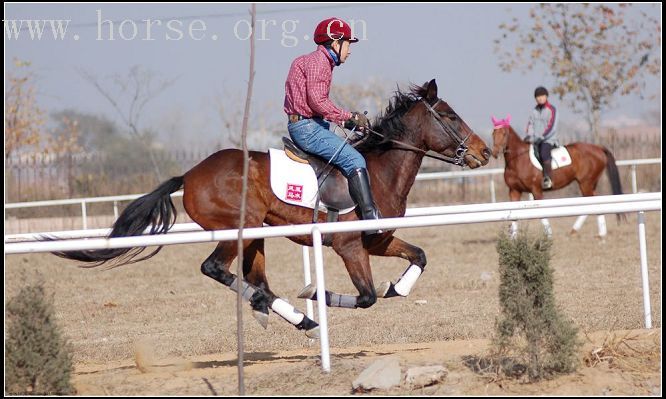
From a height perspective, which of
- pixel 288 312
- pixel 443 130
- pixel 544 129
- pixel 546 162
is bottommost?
pixel 288 312

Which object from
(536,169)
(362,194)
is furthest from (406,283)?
(536,169)

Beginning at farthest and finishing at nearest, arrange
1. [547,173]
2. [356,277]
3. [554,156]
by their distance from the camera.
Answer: [554,156]
[547,173]
[356,277]

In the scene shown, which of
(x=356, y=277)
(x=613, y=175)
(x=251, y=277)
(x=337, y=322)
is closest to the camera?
(x=356, y=277)

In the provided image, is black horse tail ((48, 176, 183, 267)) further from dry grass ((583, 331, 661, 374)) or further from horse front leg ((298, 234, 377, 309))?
dry grass ((583, 331, 661, 374))

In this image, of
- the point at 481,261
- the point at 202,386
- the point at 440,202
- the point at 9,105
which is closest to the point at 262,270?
the point at 202,386

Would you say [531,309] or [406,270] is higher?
[406,270]

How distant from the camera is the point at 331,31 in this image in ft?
27.0

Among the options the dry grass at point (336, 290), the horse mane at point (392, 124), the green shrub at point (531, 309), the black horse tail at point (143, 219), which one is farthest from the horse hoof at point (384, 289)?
the black horse tail at point (143, 219)

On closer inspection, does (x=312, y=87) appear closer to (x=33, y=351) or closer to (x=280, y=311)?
(x=280, y=311)

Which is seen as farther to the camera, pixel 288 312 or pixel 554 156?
pixel 554 156

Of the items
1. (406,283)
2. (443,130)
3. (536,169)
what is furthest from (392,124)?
(536,169)

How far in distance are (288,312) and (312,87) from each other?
182 cm

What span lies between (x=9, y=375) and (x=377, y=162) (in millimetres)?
3715

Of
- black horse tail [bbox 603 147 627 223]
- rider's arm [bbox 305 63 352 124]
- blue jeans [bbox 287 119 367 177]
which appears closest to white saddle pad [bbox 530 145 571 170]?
black horse tail [bbox 603 147 627 223]
